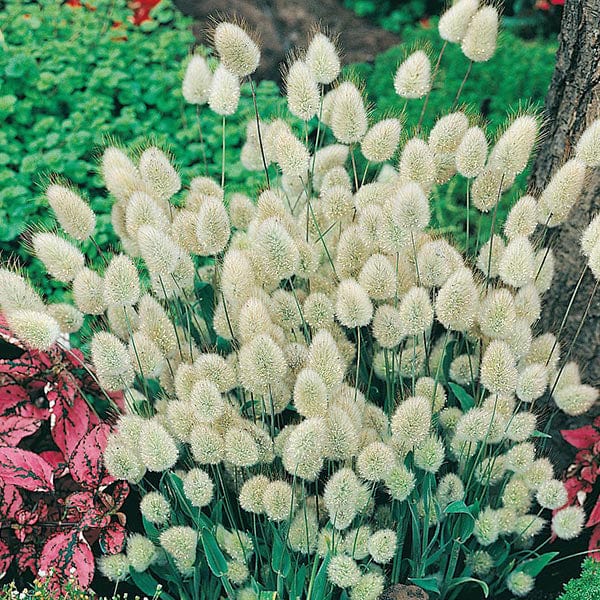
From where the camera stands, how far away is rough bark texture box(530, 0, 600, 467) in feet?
7.68

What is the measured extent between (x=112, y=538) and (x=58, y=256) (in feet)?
2.23

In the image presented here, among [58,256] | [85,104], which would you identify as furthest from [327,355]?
[85,104]

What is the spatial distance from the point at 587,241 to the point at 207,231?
0.78 metres

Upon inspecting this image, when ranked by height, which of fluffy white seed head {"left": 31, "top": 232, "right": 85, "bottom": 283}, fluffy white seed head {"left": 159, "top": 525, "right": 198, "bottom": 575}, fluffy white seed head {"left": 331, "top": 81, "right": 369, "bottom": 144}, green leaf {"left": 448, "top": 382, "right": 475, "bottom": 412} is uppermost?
fluffy white seed head {"left": 331, "top": 81, "right": 369, "bottom": 144}

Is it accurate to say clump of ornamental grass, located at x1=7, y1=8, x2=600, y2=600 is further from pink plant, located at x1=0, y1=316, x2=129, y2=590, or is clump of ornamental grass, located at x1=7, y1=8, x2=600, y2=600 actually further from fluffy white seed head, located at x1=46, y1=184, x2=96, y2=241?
pink plant, located at x1=0, y1=316, x2=129, y2=590

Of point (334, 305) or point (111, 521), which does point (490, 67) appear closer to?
point (334, 305)

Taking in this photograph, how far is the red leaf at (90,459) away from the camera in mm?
2100

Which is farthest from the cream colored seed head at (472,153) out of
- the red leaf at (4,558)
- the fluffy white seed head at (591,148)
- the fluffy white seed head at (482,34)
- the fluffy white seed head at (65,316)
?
the red leaf at (4,558)

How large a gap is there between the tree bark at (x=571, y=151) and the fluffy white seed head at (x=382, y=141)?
68cm

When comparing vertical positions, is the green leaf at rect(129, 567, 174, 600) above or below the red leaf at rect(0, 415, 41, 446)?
below

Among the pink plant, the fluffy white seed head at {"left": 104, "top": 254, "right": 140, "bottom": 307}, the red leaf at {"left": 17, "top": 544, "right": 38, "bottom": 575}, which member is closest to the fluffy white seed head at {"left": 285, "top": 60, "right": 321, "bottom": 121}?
the fluffy white seed head at {"left": 104, "top": 254, "right": 140, "bottom": 307}

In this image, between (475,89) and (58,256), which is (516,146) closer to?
(58,256)

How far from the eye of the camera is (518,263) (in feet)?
5.85

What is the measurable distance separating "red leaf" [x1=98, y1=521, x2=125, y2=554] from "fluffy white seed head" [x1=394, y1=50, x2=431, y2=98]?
1.20 m
